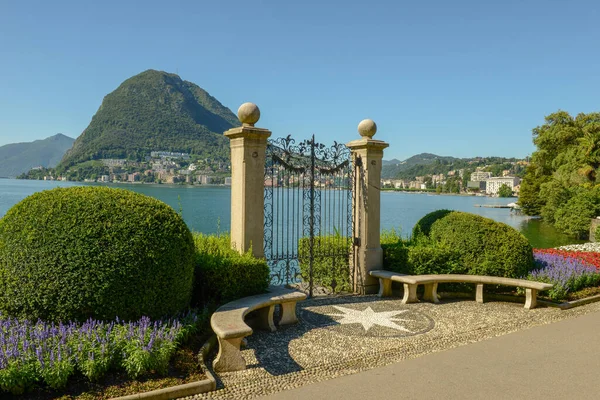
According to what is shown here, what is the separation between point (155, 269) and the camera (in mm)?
4840

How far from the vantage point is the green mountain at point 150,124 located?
358 ft

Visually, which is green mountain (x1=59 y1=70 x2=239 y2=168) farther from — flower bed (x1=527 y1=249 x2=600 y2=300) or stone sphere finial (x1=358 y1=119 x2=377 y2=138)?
flower bed (x1=527 y1=249 x2=600 y2=300)

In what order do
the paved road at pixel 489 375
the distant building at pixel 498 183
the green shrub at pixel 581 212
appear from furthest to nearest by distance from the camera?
the distant building at pixel 498 183 → the green shrub at pixel 581 212 → the paved road at pixel 489 375

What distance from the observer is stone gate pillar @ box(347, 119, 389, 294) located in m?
8.45

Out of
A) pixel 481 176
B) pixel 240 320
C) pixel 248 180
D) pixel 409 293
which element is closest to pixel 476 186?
pixel 481 176

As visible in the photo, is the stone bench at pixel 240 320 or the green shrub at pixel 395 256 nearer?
the stone bench at pixel 240 320

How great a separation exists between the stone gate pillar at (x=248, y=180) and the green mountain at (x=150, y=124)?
87475 mm

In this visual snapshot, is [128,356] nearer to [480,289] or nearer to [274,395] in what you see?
[274,395]

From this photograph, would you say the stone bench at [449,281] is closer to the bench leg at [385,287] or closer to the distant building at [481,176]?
the bench leg at [385,287]

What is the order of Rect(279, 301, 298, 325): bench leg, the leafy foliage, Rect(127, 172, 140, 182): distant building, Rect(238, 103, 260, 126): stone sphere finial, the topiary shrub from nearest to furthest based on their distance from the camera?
Rect(279, 301, 298, 325): bench leg < Rect(238, 103, 260, 126): stone sphere finial < the topiary shrub < the leafy foliage < Rect(127, 172, 140, 182): distant building

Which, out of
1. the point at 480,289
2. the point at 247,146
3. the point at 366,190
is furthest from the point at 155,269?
the point at 480,289

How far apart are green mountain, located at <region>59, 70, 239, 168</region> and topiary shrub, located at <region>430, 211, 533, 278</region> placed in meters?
87.1

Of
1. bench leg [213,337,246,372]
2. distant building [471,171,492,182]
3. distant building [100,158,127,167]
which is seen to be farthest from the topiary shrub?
distant building [471,171,492,182]

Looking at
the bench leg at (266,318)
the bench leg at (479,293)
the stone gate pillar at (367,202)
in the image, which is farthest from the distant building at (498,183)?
the bench leg at (266,318)
